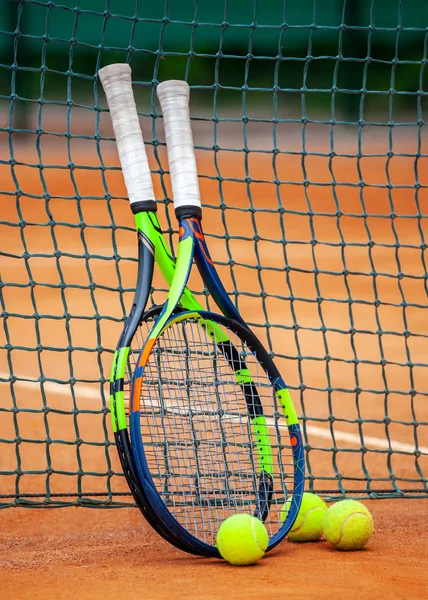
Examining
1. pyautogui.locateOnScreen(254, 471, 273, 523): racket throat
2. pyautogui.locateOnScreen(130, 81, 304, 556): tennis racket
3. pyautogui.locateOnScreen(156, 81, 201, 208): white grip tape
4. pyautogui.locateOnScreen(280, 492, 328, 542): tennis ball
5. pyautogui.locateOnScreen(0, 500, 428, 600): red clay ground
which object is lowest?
pyautogui.locateOnScreen(0, 500, 428, 600): red clay ground

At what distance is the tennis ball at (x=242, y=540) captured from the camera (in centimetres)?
238

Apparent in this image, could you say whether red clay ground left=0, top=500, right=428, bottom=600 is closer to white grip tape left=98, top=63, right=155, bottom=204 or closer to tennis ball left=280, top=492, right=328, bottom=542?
tennis ball left=280, top=492, right=328, bottom=542

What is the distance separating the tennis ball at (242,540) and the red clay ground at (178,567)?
0.10 feet

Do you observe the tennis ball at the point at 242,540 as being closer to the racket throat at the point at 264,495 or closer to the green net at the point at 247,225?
the racket throat at the point at 264,495

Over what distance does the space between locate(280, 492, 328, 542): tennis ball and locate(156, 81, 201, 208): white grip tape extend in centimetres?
98

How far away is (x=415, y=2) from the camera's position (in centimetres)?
1116

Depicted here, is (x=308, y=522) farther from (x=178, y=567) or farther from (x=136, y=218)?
(x=136, y=218)

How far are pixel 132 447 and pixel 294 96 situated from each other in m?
10.7

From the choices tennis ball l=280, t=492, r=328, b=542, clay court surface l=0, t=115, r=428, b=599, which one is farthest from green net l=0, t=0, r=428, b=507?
tennis ball l=280, t=492, r=328, b=542

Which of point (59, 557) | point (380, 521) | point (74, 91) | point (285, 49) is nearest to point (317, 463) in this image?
point (380, 521)

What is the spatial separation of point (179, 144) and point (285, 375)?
255 centimetres

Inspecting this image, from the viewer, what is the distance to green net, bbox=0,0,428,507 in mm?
3506

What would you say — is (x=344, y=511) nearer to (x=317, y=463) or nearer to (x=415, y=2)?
(x=317, y=463)

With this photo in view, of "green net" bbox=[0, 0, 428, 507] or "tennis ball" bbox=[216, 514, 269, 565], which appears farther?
"green net" bbox=[0, 0, 428, 507]
